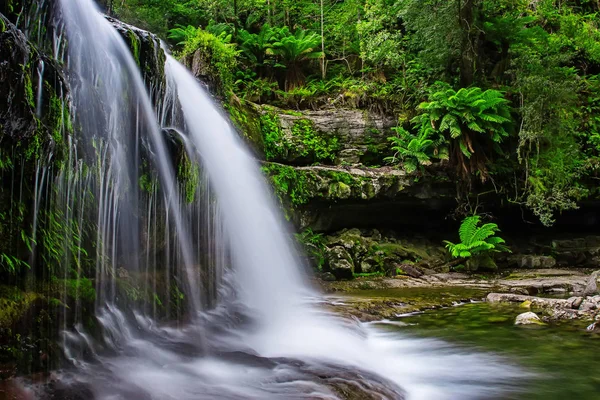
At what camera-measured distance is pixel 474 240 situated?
1226 cm

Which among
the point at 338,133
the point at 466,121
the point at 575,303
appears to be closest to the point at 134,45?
the point at 338,133

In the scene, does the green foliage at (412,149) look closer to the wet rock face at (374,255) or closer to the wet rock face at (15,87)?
the wet rock face at (374,255)

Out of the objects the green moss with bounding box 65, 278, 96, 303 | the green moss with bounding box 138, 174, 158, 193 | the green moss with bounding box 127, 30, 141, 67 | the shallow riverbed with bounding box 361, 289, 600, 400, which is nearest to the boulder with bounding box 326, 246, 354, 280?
the shallow riverbed with bounding box 361, 289, 600, 400

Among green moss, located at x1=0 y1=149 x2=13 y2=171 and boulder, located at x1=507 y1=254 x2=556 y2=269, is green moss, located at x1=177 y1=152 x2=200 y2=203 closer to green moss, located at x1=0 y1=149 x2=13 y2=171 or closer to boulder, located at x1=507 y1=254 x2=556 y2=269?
green moss, located at x1=0 y1=149 x2=13 y2=171

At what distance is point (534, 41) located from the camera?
14516 mm

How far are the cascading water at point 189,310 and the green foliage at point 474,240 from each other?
5744 millimetres

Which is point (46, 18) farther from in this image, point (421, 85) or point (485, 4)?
point (485, 4)

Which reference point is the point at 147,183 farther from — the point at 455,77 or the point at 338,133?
the point at 455,77

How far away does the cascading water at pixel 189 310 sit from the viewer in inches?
159

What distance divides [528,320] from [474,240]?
6.01 meters

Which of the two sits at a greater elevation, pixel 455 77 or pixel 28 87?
pixel 455 77

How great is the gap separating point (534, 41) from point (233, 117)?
11035 mm

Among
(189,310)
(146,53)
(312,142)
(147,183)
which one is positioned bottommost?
(189,310)

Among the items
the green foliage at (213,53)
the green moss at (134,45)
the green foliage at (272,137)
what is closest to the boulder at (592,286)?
the green foliage at (272,137)
